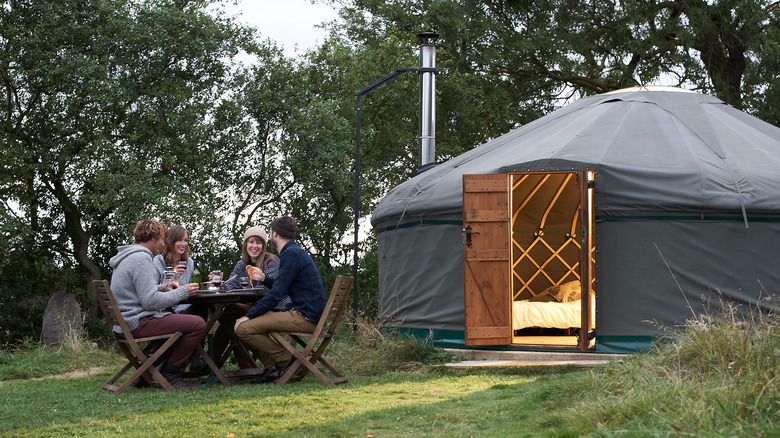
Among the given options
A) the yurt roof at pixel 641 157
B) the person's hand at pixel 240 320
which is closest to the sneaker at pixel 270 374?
the person's hand at pixel 240 320

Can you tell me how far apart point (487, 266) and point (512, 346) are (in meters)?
0.59

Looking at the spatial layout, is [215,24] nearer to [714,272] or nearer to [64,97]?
[64,97]

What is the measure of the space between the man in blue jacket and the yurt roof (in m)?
1.84

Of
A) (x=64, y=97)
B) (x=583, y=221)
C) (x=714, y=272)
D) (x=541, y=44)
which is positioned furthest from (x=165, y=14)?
(x=714, y=272)

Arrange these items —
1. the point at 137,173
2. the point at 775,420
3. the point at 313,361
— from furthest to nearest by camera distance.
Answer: the point at 137,173
the point at 313,361
the point at 775,420

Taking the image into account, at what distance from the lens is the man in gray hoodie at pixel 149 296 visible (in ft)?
15.6

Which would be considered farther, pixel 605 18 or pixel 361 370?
pixel 605 18

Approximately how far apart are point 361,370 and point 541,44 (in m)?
6.47

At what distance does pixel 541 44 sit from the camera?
36.6 feet

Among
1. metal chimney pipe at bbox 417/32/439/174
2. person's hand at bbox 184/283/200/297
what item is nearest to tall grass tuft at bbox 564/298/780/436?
person's hand at bbox 184/283/200/297

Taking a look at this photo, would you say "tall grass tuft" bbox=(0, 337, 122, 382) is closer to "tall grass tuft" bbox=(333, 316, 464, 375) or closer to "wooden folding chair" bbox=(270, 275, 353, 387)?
"tall grass tuft" bbox=(333, 316, 464, 375)

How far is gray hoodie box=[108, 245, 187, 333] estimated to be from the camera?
4.76m

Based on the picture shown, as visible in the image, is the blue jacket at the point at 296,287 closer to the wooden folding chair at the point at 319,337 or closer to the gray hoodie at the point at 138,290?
the wooden folding chair at the point at 319,337

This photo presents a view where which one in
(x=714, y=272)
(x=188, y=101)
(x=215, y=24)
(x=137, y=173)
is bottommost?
(x=714, y=272)
